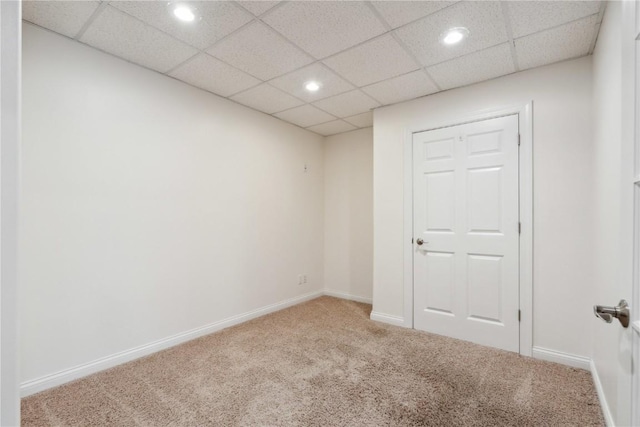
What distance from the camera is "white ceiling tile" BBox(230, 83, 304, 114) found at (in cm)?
312

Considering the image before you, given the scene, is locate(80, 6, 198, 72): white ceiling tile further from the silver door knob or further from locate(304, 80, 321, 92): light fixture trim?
the silver door knob

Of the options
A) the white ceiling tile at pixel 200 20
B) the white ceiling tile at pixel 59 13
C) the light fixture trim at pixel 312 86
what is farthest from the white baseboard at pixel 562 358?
the white ceiling tile at pixel 59 13

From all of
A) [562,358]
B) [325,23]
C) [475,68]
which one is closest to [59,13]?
[325,23]

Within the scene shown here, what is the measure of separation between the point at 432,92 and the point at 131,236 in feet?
10.5

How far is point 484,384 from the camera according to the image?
2.18m

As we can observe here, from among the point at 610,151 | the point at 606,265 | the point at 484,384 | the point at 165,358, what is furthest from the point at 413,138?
the point at 165,358

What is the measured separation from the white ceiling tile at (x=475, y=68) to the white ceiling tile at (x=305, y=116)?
141cm

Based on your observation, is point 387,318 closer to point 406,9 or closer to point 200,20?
point 406,9

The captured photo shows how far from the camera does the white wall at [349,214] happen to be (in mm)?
4328

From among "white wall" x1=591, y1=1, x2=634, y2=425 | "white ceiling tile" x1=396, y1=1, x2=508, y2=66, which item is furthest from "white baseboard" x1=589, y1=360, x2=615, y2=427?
"white ceiling tile" x1=396, y1=1, x2=508, y2=66

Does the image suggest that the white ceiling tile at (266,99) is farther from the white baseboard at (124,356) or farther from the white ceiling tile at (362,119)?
the white baseboard at (124,356)

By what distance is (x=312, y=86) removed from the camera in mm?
3016

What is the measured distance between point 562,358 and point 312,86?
3264 mm

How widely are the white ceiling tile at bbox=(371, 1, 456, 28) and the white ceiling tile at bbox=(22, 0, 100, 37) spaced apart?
1810 millimetres
